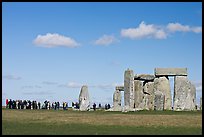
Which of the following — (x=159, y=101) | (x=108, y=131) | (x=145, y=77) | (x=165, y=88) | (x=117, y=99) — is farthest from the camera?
(x=117, y=99)

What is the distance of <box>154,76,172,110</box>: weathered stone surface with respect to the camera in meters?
32.9

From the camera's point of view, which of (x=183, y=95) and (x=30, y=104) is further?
(x=30, y=104)

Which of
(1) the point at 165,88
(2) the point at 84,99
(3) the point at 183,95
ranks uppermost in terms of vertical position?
(1) the point at 165,88

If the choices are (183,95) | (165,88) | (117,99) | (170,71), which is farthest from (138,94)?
(183,95)

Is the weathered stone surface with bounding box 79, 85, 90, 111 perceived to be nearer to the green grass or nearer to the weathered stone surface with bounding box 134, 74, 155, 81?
the weathered stone surface with bounding box 134, 74, 155, 81

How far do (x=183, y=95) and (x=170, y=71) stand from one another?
6.81 feet

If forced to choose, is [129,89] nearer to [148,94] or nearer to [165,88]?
[165,88]

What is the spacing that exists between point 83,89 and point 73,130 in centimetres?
1970

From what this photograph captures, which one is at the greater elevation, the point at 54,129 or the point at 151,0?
the point at 151,0

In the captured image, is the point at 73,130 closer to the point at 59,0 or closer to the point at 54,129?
the point at 54,129

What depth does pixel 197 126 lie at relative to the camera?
707 inches

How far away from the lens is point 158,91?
1286 inches

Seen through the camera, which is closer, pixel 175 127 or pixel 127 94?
pixel 175 127

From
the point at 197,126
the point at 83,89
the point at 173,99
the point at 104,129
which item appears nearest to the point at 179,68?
the point at 173,99
